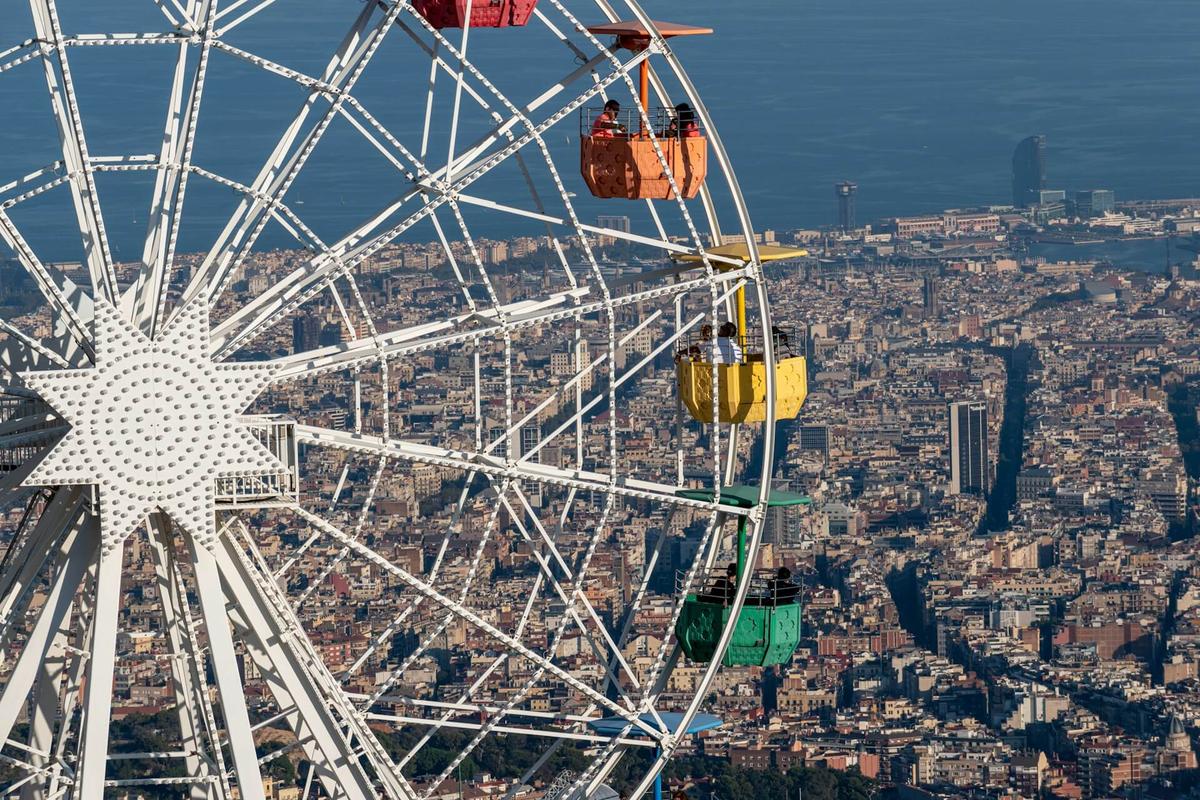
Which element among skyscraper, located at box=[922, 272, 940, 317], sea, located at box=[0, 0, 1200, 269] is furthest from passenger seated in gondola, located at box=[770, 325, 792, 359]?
skyscraper, located at box=[922, 272, 940, 317]

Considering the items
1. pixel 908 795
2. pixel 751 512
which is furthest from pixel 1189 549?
pixel 751 512

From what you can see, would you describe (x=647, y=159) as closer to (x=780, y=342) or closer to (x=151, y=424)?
(x=780, y=342)

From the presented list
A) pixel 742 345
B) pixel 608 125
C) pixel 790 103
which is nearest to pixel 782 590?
pixel 742 345

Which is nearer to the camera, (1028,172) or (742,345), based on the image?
(742,345)

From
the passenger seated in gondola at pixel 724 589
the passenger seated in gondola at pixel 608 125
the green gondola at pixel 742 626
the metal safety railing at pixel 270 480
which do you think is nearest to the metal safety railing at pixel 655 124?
the passenger seated in gondola at pixel 608 125

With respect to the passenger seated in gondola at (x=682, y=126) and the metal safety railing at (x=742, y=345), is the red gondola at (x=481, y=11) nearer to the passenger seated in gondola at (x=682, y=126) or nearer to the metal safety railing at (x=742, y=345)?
the passenger seated in gondola at (x=682, y=126)

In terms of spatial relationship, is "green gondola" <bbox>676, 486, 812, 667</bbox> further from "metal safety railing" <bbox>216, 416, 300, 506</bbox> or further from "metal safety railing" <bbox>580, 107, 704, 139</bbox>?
"metal safety railing" <bbox>216, 416, 300, 506</bbox>
